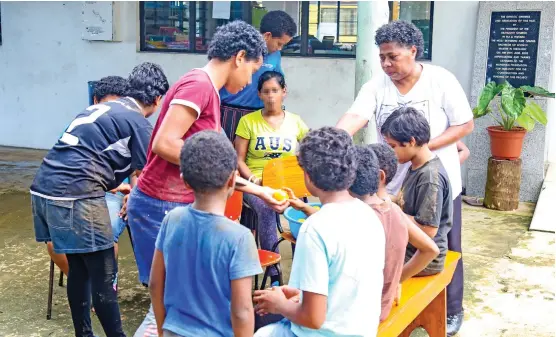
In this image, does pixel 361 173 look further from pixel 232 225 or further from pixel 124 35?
pixel 124 35

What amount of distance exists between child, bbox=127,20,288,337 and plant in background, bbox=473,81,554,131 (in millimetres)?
4031

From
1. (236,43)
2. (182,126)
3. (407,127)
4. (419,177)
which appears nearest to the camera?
(182,126)

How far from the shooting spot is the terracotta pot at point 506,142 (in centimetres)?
676

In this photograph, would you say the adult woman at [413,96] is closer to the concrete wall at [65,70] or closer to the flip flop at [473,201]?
the flip flop at [473,201]

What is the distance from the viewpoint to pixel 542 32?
270 inches

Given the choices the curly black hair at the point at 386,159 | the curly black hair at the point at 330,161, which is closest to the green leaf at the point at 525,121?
the curly black hair at the point at 386,159

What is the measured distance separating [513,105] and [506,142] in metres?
0.41

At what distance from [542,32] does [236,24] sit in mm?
4680

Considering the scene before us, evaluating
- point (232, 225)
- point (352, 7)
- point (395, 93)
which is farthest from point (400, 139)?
point (352, 7)

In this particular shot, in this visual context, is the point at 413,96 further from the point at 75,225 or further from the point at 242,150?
the point at 75,225

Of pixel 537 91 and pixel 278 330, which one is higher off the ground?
pixel 537 91

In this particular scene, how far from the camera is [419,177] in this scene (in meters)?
3.42

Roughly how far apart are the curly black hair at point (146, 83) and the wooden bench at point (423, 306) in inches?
59.8

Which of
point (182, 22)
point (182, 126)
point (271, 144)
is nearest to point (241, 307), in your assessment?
point (182, 126)
